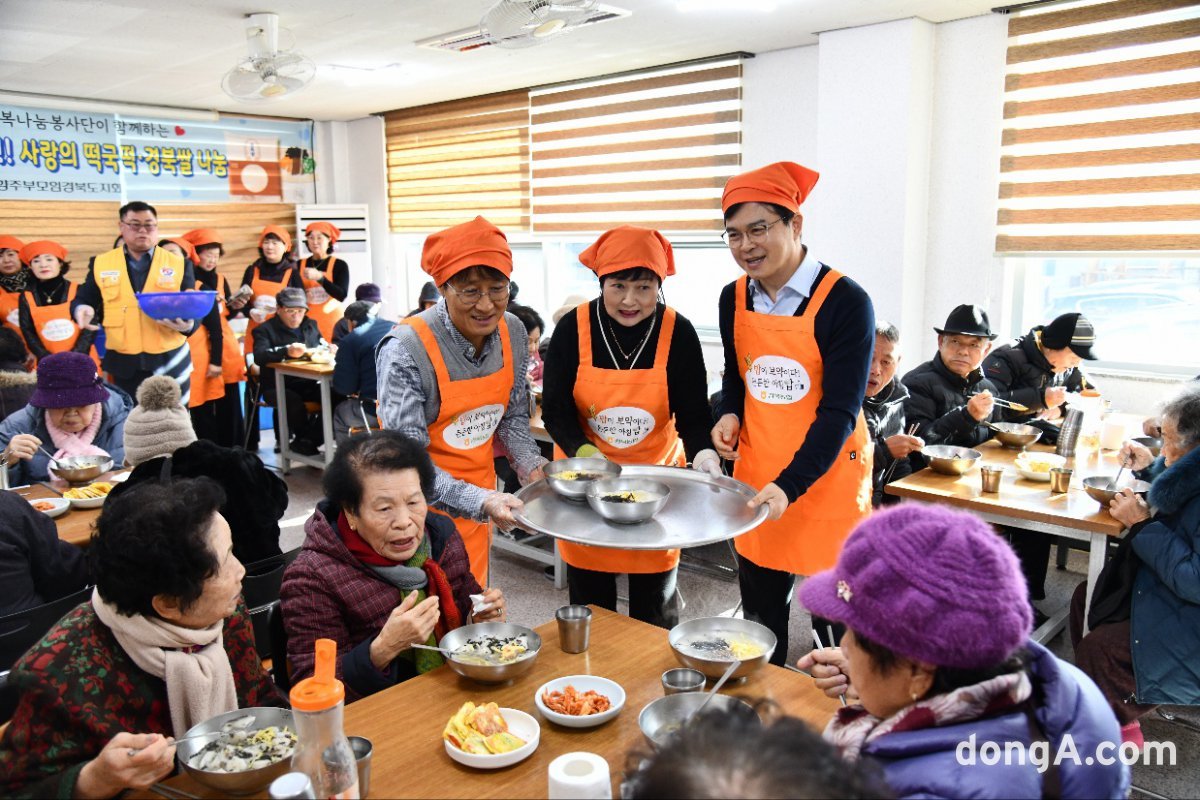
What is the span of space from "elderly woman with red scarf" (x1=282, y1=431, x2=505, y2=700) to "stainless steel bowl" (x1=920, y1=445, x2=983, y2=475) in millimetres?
2149

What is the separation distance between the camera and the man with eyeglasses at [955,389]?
12.7 ft

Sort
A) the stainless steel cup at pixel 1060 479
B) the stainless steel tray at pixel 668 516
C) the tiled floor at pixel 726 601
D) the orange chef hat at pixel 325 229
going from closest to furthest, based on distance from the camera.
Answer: the stainless steel tray at pixel 668 516 < the tiled floor at pixel 726 601 < the stainless steel cup at pixel 1060 479 < the orange chef hat at pixel 325 229

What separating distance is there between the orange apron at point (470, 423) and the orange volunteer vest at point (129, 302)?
Result: 3910 mm

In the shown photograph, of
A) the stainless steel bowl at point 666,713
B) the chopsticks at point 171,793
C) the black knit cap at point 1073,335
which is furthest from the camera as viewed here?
the black knit cap at point 1073,335

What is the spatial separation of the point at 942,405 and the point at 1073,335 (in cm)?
77

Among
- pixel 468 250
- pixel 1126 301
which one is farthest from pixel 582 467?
pixel 1126 301

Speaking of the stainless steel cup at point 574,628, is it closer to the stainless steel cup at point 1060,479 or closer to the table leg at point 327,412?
the stainless steel cup at point 1060,479

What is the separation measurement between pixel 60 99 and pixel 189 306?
3297 mm

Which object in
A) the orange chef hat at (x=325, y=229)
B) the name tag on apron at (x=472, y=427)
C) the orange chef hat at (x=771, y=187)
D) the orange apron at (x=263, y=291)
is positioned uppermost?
the orange chef hat at (x=325, y=229)

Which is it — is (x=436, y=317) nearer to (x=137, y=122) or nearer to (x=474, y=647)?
(x=474, y=647)

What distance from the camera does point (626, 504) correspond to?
2.15 m

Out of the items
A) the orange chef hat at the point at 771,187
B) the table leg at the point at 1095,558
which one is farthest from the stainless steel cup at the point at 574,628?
the table leg at the point at 1095,558

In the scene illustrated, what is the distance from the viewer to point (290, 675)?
1.96 metres

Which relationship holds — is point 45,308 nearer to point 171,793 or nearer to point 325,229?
point 325,229
